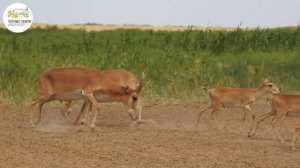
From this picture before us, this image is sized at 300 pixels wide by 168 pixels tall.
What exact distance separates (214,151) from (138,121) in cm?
356

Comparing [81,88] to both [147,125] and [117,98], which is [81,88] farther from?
[147,125]

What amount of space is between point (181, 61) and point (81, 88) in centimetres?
965

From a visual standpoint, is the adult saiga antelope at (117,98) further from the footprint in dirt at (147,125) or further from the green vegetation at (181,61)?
the green vegetation at (181,61)

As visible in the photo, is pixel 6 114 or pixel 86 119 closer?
pixel 86 119

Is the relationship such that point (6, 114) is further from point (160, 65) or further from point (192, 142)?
point (160, 65)

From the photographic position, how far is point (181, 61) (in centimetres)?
2397

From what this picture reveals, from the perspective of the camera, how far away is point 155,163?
10.5 meters

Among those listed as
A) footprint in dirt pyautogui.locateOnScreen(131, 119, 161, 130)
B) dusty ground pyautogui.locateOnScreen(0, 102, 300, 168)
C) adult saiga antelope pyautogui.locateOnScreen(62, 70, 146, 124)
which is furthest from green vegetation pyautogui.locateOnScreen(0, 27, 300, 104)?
dusty ground pyautogui.locateOnScreen(0, 102, 300, 168)

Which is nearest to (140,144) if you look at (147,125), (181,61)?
(147,125)

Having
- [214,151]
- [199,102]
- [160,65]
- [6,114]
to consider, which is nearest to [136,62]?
[160,65]

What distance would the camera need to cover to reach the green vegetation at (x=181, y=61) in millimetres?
20359

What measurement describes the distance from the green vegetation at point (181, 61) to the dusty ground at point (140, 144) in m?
3.57

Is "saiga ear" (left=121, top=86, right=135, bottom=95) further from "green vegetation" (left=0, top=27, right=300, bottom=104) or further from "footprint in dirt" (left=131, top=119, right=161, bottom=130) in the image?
"green vegetation" (left=0, top=27, right=300, bottom=104)

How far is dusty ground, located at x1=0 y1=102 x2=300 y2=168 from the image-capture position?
10.6m
